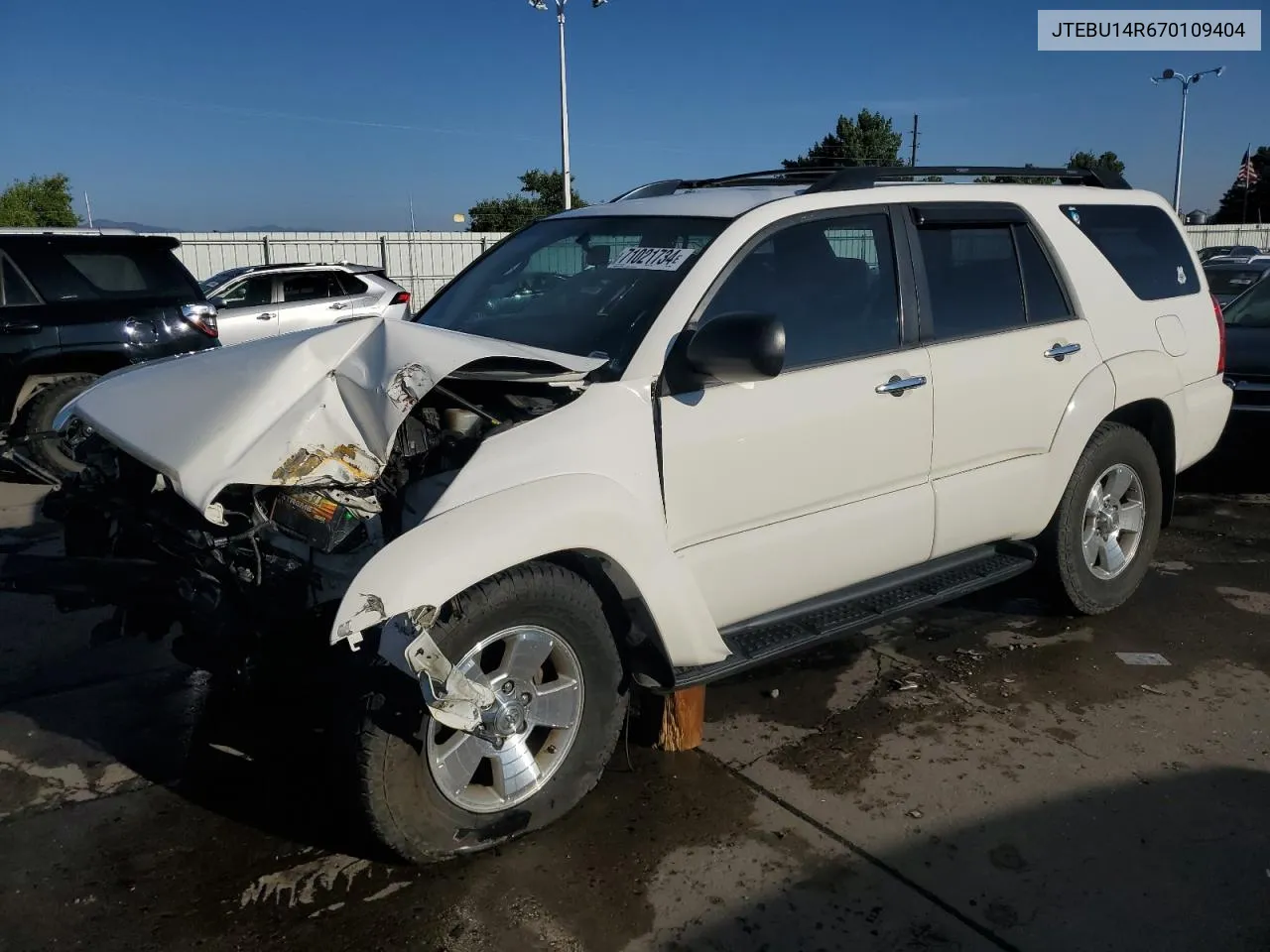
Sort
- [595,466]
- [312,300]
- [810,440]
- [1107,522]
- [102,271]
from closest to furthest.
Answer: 1. [595,466]
2. [810,440]
3. [1107,522]
4. [102,271]
5. [312,300]

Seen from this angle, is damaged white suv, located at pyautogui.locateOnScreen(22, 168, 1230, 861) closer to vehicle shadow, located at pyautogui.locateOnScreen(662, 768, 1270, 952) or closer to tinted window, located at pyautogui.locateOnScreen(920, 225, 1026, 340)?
tinted window, located at pyautogui.locateOnScreen(920, 225, 1026, 340)

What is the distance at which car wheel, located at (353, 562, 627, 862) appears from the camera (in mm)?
2783

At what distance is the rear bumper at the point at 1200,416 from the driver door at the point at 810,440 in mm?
1880

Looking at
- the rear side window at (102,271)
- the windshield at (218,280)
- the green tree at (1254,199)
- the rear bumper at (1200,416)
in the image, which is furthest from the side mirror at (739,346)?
the green tree at (1254,199)

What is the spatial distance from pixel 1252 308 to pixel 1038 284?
4929 mm

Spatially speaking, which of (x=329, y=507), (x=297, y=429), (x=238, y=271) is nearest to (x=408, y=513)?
(x=329, y=507)

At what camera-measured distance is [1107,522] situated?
4.93 m

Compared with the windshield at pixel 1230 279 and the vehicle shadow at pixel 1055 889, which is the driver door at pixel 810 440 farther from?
the windshield at pixel 1230 279

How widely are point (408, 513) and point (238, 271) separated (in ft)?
42.3

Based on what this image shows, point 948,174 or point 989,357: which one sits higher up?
point 948,174

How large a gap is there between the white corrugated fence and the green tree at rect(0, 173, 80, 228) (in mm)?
23208

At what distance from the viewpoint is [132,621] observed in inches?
131

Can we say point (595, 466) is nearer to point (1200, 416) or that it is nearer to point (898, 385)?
point (898, 385)

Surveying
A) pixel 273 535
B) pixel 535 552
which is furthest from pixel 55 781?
pixel 535 552
